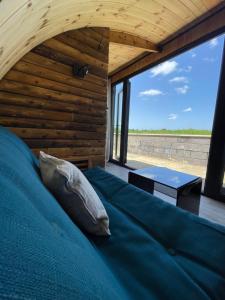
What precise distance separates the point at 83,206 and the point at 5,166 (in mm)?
389

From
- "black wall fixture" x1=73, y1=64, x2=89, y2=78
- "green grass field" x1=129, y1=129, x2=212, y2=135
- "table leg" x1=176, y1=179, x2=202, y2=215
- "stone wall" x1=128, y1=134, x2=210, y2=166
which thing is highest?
"black wall fixture" x1=73, y1=64, x2=89, y2=78

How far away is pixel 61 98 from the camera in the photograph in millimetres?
2260

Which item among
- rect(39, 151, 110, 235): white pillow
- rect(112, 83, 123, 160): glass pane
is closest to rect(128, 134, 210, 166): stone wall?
rect(112, 83, 123, 160): glass pane

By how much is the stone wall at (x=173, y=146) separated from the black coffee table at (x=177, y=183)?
4.19 feet

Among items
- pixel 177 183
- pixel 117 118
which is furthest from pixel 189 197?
pixel 117 118

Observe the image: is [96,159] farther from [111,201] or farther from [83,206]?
[83,206]

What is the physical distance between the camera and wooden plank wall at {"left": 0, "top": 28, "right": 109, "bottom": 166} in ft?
6.32

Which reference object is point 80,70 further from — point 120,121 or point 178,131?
point 178,131

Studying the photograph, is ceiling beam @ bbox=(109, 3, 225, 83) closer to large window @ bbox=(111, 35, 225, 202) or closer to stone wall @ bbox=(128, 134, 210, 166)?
large window @ bbox=(111, 35, 225, 202)

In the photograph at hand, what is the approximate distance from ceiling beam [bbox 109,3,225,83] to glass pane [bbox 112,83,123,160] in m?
0.85

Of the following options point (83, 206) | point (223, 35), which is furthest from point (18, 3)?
point (223, 35)

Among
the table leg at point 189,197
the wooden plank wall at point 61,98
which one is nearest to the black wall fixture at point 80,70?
the wooden plank wall at point 61,98

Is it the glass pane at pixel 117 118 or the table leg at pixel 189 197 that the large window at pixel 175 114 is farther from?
the table leg at pixel 189 197

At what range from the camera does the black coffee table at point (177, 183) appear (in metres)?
1.60
